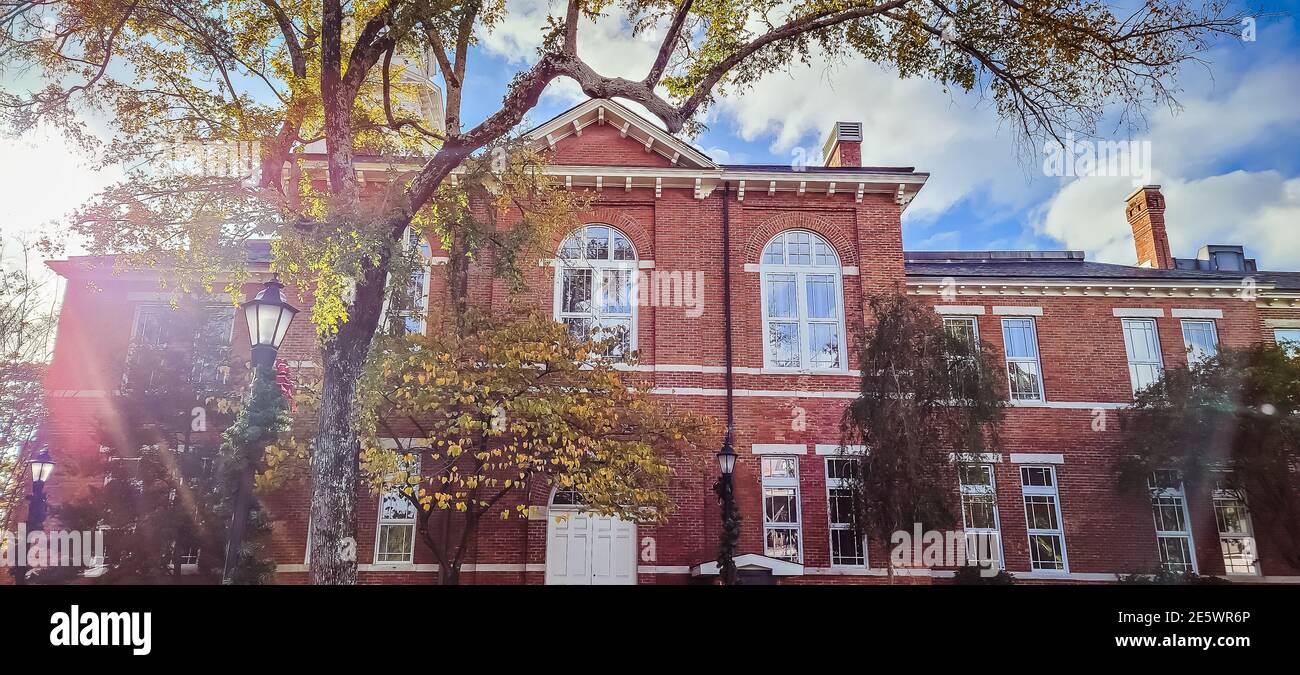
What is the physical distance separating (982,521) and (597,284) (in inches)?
410

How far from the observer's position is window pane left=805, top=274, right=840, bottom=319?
17.0m

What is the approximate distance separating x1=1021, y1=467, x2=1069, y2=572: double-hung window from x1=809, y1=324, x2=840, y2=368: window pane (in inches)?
208

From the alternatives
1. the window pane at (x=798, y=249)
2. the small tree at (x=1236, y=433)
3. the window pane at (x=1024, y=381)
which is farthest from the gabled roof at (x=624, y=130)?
the small tree at (x=1236, y=433)

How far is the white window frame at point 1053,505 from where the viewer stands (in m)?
15.9

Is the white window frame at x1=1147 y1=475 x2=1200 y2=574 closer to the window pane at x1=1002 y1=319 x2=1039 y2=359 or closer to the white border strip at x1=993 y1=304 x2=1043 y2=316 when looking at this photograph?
the window pane at x1=1002 y1=319 x2=1039 y2=359

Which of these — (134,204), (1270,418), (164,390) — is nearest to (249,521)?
(164,390)

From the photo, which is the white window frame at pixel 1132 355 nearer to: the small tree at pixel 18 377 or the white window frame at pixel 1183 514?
the white window frame at pixel 1183 514

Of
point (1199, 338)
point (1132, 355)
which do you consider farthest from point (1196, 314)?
point (1132, 355)

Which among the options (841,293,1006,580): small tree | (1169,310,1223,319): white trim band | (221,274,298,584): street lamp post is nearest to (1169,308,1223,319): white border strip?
(1169,310,1223,319): white trim band

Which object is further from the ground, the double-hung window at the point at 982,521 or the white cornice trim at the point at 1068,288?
the white cornice trim at the point at 1068,288

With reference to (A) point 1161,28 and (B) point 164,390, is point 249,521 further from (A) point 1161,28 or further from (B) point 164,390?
(A) point 1161,28

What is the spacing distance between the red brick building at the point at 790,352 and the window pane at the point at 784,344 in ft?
0.11

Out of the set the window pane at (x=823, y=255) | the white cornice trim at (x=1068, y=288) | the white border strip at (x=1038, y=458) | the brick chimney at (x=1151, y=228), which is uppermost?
the brick chimney at (x=1151, y=228)
